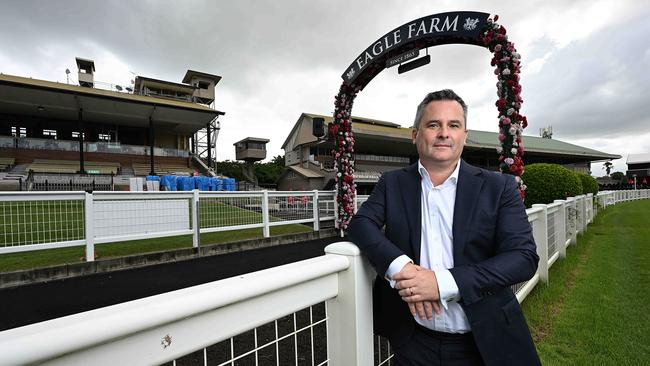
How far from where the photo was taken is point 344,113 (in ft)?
30.1

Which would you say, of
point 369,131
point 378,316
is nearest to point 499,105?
point 378,316

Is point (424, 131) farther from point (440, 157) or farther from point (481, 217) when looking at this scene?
point (481, 217)

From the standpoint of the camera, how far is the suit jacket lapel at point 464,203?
1476 millimetres

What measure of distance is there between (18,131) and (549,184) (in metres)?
35.4

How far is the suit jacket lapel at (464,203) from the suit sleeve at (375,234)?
272 millimetres

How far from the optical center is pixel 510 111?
496 centimetres

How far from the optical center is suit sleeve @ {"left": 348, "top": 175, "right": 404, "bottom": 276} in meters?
1.44

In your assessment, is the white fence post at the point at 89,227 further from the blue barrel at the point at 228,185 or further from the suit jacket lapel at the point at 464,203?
the blue barrel at the point at 228,185

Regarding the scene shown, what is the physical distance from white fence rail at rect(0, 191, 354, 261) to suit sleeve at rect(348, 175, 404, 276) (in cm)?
507

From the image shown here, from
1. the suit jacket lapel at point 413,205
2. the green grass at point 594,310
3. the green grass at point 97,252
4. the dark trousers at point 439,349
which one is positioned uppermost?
the suit jacket lapel at point 413,205

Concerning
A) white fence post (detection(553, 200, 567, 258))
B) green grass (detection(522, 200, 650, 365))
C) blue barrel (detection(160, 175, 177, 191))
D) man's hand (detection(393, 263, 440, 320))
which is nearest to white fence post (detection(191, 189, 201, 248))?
green grass (detection(522, 200, 650, 365))

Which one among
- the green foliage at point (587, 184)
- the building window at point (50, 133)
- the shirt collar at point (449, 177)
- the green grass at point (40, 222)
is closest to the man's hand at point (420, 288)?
the shirt collar at point (449, 177)

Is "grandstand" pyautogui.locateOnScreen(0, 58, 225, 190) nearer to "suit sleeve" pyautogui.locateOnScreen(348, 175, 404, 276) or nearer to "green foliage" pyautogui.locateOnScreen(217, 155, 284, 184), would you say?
"green foliage" pyautogui.locateOnScreen(217, 155, 284, 184)

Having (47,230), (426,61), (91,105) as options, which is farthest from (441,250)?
(91,105)
